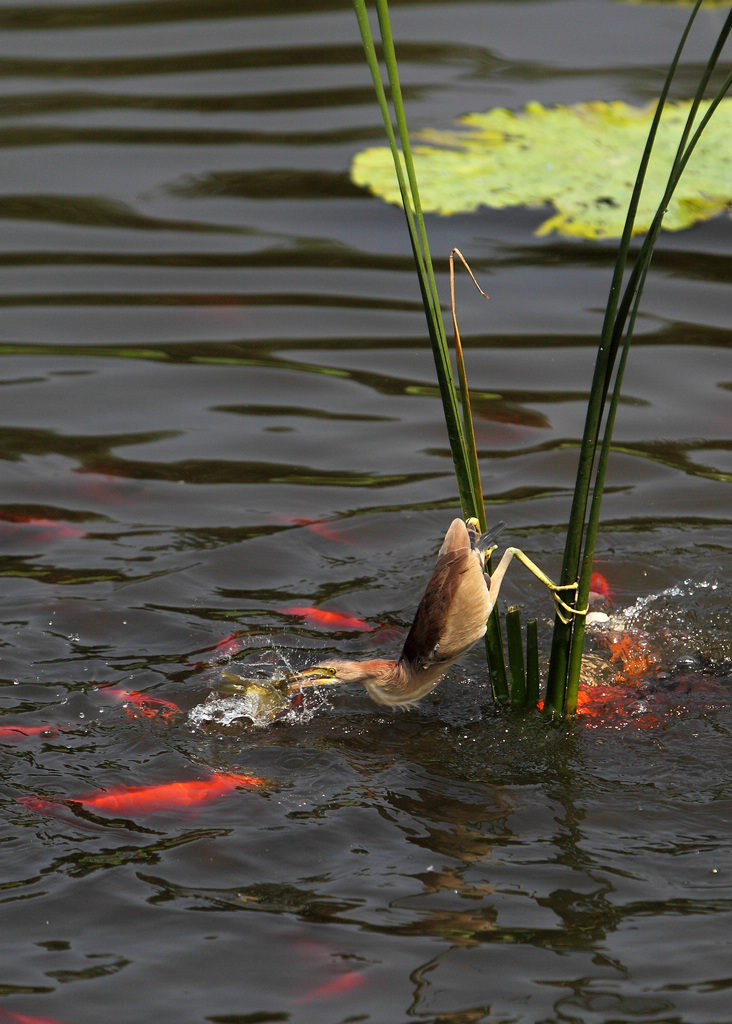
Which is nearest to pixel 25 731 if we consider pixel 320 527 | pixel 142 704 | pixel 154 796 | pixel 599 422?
pixel 142 704

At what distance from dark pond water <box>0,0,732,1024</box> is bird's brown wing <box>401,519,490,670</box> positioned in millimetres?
305

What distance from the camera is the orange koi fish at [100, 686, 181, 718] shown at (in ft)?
11.5

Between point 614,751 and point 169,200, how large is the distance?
4.65 m

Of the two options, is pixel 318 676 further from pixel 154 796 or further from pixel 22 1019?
pixel 22 1019

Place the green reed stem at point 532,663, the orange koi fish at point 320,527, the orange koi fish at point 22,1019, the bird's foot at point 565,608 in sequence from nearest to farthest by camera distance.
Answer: the orange koi fish at point 22,1019 < the bird's foot at point 565,608 < the green reed stem at point 532,663 < the orange koi fish at point 320,527

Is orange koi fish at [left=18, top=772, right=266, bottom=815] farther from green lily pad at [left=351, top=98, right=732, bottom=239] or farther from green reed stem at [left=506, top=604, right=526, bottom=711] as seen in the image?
green lily pad at [left=351, top=98, right=732, bottom=239]

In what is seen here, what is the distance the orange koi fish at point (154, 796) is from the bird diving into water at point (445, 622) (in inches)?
13.1

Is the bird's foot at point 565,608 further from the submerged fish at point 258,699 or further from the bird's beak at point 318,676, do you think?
the submerged fish at point 258,699

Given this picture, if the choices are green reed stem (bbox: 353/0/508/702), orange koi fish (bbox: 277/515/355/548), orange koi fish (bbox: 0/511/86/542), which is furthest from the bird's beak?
orange koi fish (bbox: 0/511/86/542)

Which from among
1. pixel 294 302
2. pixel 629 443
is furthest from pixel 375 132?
pixel 629 443

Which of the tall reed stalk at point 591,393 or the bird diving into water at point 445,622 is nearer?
the tall reed stalk at point 591,393

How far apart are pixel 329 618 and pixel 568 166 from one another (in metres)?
3.29

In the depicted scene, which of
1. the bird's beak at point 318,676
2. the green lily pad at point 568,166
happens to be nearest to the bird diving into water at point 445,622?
the bird's beak at point 318,676

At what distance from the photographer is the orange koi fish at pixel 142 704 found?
11.5 ft
